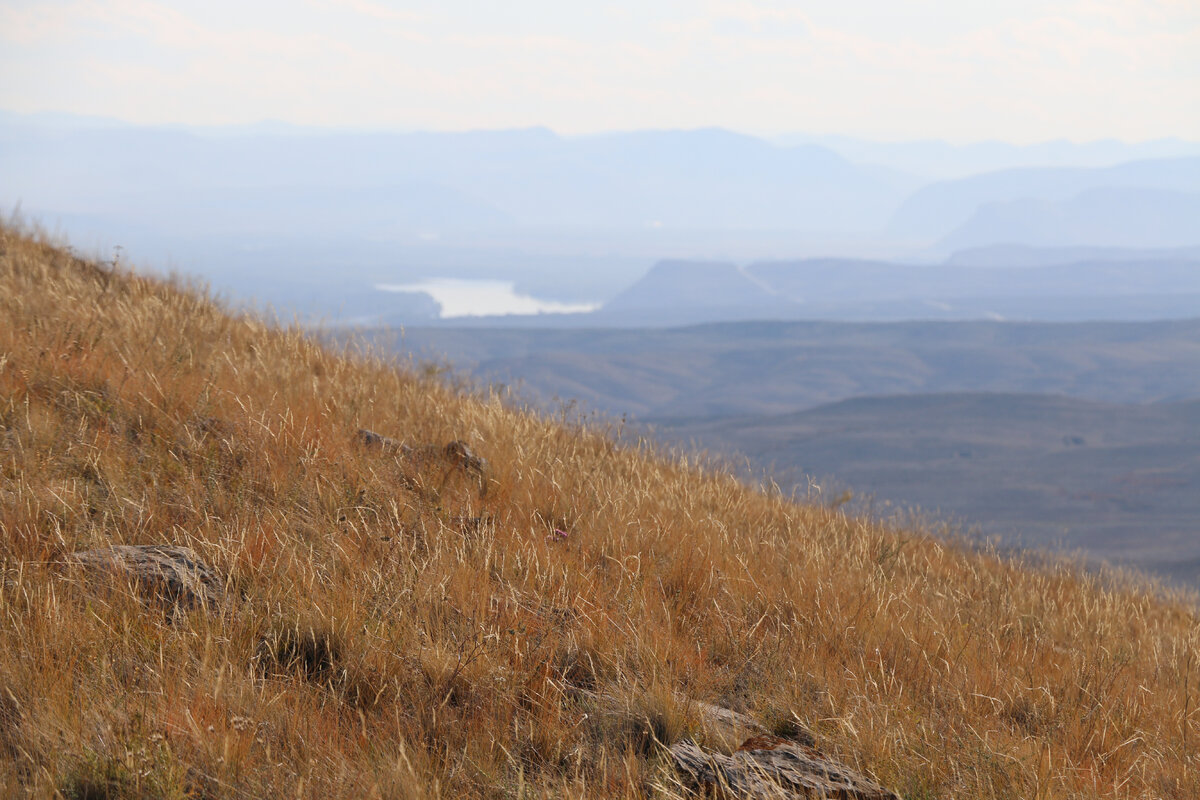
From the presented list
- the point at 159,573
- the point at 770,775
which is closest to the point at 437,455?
the point at 159,573

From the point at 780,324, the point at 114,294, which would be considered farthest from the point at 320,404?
the point at 780,324

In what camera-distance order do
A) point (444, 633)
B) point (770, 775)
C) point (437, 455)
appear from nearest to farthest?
1. point (770, 775)
2. point (444, 633)
3. point (437, 455)

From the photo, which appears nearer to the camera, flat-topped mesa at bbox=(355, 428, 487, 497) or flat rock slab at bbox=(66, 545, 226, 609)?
flat rock slab at bbox=(66, 545, 226, 609)

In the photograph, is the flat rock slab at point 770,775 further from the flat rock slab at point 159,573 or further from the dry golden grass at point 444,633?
the flat rock slab at point 159,573

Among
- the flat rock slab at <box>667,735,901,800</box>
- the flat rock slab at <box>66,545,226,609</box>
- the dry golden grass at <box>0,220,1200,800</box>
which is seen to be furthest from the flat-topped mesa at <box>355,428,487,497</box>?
the flat rock slab at <box>667,735,901,800</box>

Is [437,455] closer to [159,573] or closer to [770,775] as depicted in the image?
[159,573]

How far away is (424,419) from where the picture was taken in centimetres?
571

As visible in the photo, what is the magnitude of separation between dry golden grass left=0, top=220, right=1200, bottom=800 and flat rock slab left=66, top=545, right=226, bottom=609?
79 mm

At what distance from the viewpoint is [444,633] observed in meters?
2.93

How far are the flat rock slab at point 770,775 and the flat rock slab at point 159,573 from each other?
60.9 inches

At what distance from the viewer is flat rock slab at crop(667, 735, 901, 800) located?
2.31 m

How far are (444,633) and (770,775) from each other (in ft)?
3.69

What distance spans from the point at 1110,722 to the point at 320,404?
13.3 ft

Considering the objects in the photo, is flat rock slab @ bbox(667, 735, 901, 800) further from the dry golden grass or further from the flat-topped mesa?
the flat-topped mesa
